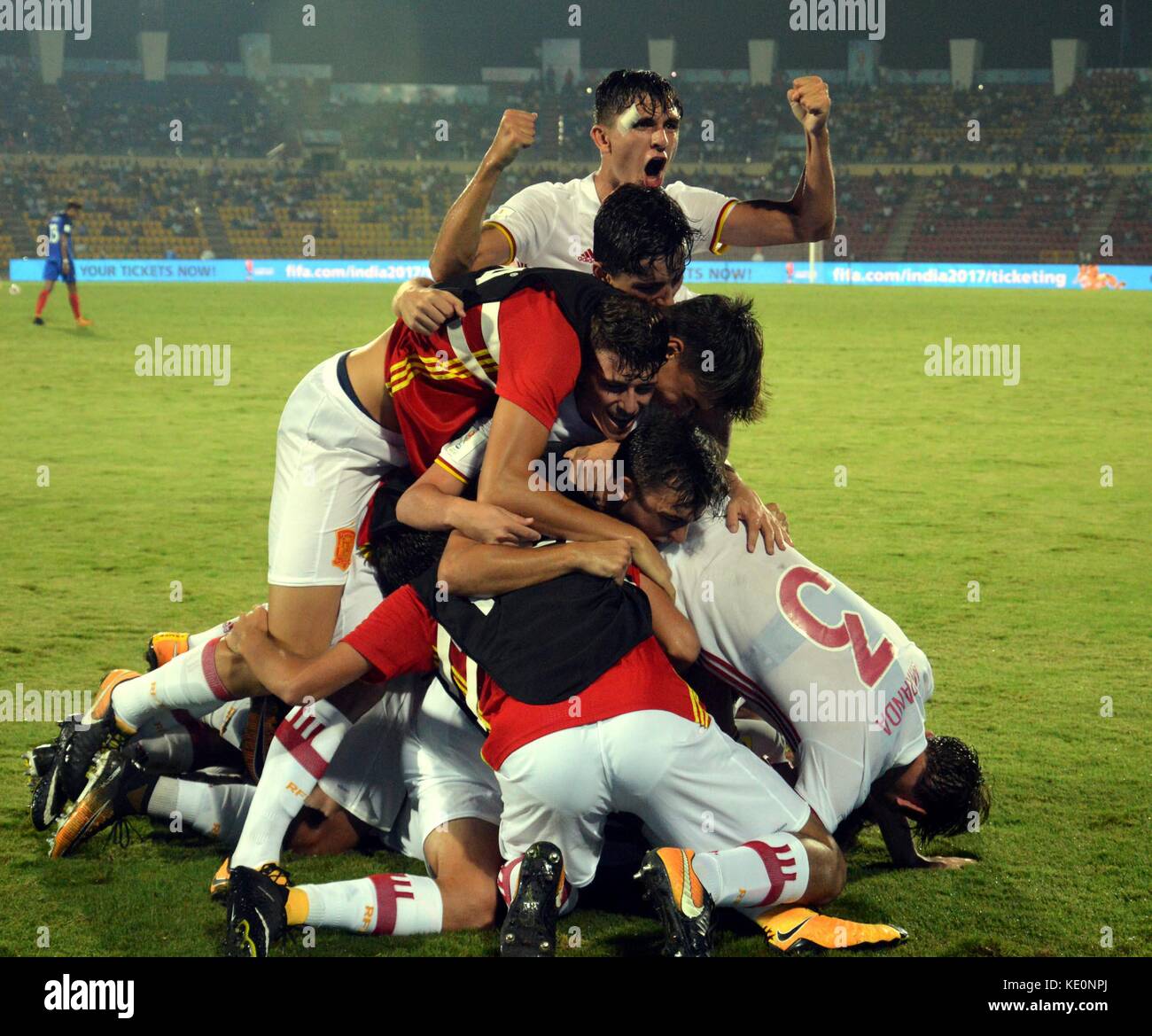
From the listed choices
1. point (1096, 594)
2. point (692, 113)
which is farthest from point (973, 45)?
point (1096, 594)

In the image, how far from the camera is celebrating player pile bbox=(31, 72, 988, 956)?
12.3 ft

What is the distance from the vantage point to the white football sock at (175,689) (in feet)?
15.4

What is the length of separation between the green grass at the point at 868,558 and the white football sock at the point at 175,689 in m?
0.48

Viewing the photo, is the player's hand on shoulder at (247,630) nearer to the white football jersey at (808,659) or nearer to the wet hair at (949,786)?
the white football jersey at (808,659)

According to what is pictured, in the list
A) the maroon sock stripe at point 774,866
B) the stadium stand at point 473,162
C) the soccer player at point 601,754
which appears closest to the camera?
the soccer player at point 601,754

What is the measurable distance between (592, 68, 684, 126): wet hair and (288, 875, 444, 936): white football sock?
9.73 ft

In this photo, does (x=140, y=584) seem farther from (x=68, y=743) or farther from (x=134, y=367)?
(x=134, y=367)

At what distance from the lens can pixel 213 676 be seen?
4.68m

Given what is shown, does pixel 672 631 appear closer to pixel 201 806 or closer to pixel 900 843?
pixel 900 843

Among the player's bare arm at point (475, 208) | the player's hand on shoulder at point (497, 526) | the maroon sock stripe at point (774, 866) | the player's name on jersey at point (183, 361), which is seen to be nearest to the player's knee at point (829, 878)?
the maroon sock stripe at point (774, 866)

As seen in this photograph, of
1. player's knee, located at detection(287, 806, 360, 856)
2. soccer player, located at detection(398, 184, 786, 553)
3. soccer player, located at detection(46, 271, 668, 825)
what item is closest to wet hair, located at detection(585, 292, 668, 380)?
soccer player, located at detection(46, 271, 668, 825)

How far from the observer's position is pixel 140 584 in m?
8.44

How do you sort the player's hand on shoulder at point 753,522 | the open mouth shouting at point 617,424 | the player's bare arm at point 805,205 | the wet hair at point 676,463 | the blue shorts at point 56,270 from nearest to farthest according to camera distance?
the wet hair at point 676,463 < the open mouth shouting at point 617,424 < the player's hand on shoulder at point 753,522 < the player's bare arm at point 805,205 < the blue shorts at point 56,270

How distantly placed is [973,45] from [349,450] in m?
50.2
